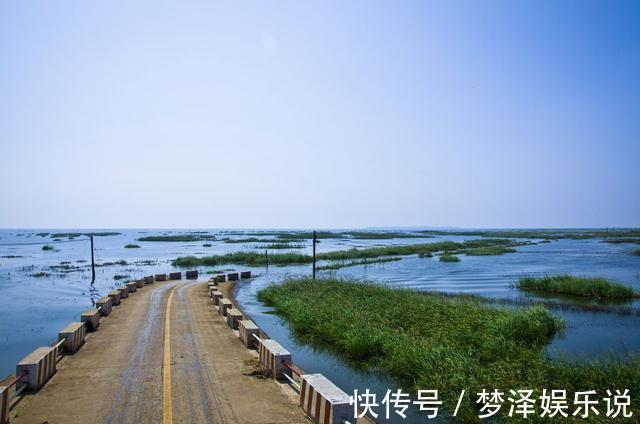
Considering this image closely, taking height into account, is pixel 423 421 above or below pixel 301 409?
below

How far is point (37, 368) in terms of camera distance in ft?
35.1

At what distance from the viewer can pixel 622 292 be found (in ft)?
99.8

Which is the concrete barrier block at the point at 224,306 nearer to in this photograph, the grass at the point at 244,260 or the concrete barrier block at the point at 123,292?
the concrete barrier block at the point at 123,292

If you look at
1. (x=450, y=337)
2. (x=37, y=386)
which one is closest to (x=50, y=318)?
(x=37, y=386)

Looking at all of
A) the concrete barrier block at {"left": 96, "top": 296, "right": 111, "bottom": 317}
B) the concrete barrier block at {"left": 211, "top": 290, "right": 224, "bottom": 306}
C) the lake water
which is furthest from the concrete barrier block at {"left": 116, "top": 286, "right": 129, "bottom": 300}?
the concrete barrier block at {"left": 211, "top": 290, "right": 224, "bottom": 306}

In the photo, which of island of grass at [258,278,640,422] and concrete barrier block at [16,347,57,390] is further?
island of grass at [258,278,640,422]

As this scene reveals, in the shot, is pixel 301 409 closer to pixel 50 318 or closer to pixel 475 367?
pixel 475 367

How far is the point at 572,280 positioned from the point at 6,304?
1630 inches

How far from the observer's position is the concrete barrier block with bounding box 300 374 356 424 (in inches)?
311

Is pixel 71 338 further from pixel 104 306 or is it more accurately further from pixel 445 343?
pixel 445 343

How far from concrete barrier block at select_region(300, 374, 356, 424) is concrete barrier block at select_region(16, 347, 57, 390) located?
643cm

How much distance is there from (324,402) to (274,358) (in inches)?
137

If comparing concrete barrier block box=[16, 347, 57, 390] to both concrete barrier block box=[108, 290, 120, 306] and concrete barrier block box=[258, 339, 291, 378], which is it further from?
concrete barrier block box=[108, 290, 120, 306]

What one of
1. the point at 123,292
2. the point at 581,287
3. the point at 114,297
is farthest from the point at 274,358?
the point at 581,287
